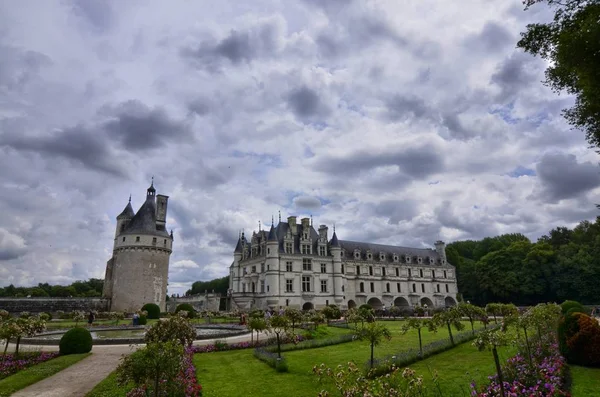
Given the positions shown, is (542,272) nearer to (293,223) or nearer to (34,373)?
(293,223)

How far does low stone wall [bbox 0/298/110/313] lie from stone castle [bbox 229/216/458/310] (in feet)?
51.6

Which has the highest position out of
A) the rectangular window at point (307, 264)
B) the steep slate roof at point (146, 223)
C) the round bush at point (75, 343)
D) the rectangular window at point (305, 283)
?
the steep slate roof at point (146, 223)

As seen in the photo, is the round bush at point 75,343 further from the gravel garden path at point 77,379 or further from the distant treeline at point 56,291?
the distant treeline at point 56,291

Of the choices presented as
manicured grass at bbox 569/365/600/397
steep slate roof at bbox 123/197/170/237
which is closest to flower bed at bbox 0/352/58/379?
manicured grass at bbox 569/365/600/397

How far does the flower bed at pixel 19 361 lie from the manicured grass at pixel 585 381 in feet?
57.2

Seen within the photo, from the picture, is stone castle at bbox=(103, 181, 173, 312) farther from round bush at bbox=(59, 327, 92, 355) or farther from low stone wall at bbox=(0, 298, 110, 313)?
round bush at bbox=(59, 327, 92, 355)

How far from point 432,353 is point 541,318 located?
172 inches

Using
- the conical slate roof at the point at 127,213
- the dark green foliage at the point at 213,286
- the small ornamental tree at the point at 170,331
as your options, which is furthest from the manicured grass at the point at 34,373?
the dark green foliage at the point at 213,286

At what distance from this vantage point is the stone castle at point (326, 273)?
49500 mm

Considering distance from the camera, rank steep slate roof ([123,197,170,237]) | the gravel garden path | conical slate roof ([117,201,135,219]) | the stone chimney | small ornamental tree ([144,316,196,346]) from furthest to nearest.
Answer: the stone chimney → conical slate roof ([117,201,135,219]) → steep slate roof ([123,197,170,237]) → small ornamental tree ([144,316,196,346]) → the gravel garden path

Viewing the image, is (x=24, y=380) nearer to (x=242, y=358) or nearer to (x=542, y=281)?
(x=242, y=358)

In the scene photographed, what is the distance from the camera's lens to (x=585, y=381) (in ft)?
36.2

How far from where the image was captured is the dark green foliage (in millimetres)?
88688

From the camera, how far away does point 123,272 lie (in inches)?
1799
